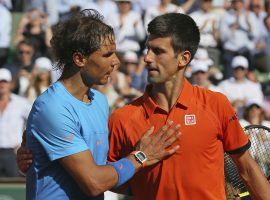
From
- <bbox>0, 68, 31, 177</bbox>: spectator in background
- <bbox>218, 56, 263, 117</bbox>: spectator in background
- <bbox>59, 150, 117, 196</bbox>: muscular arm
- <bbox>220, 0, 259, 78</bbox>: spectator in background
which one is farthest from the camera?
<bbox>220, 0, 259, 78</bbox>: spectator in background

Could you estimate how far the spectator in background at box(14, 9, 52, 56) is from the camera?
1170 cm

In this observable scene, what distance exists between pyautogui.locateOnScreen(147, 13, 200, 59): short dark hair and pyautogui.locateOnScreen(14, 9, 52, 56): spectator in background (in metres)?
7.00

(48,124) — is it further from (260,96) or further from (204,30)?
(204,30)

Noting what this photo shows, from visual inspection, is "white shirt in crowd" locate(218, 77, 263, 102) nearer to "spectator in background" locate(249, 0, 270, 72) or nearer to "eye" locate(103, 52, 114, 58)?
"spectator in background" locate(249, 0, 270, 72)

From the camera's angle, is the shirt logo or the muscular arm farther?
the shirt logo

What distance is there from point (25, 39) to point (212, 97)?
753 centimetres

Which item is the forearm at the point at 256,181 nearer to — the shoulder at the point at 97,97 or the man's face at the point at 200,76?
the shoulder at the point at 97,97

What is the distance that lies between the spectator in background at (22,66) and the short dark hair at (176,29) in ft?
19.3

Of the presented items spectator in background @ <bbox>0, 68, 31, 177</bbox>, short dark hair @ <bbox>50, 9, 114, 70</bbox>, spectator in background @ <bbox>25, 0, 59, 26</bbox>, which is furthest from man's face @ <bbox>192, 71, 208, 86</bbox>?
short dark hair @ <bbox>50, 9, 114, 70</bbox>

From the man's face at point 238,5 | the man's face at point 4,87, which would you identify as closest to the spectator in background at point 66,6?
the man's face at point 238,5

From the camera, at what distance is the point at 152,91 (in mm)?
4703

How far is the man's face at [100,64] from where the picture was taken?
4297mm

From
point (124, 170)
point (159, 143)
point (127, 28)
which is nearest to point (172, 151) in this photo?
point (159, 143)

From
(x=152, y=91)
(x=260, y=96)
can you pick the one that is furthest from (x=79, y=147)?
(x=260, y=96)
